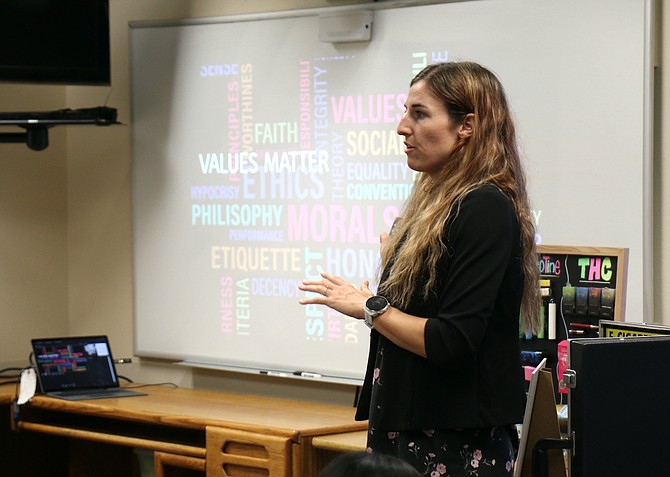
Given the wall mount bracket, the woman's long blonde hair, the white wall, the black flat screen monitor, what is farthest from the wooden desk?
the woman's long blonde hair

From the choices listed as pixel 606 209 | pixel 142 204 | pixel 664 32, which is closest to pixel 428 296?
pixel 606 209

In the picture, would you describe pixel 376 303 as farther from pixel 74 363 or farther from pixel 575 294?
pixel 74 363

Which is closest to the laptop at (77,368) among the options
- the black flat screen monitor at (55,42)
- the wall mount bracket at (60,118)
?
the wall mount bracket at (60,118)

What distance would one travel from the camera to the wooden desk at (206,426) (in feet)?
10.4

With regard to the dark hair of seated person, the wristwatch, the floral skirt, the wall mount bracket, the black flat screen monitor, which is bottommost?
the floral skirt

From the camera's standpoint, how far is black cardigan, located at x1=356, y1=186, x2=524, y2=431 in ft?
5.87

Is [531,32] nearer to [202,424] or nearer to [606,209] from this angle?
[606,209]

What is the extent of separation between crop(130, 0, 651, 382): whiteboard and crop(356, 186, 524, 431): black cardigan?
1233mm

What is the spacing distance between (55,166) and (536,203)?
7.39ft

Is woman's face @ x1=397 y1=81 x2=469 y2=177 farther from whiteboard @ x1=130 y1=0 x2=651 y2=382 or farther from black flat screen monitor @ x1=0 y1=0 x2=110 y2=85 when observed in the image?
black flat screen monitor @ x1=0 y1=0 x2=110 y2=85

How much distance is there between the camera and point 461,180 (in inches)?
74.0

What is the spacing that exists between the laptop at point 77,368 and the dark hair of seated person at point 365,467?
275 centimetres

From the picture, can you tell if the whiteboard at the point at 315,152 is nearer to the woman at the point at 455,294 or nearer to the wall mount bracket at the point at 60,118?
the wall mount bracket at the point at 60,118

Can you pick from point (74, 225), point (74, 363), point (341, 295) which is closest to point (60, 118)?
point (74, 225)
